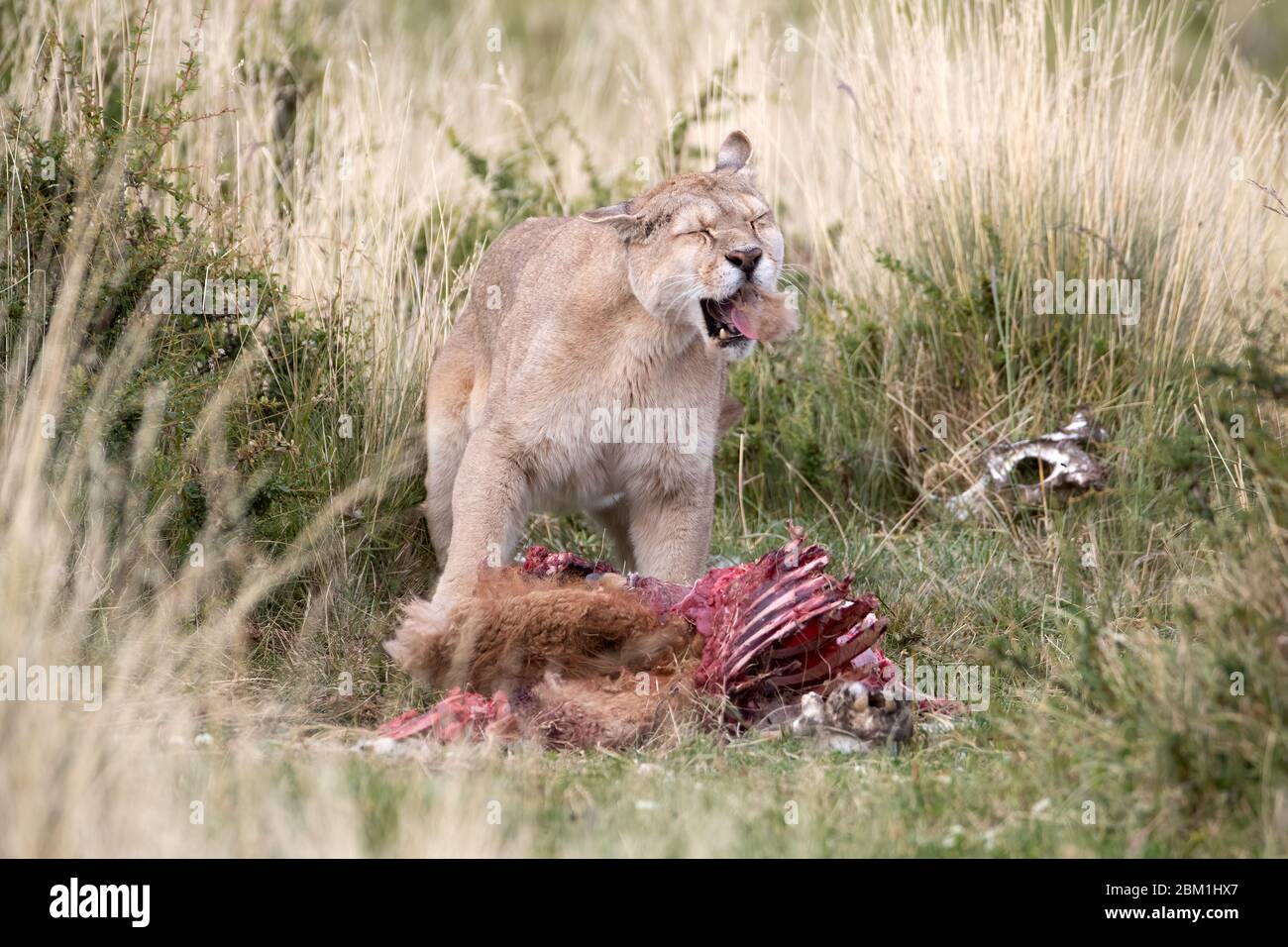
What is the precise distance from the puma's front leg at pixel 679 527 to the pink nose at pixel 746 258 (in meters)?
0.88

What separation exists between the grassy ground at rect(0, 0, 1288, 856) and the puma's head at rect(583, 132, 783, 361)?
97 cm

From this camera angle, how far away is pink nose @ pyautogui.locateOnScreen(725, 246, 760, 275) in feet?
17.8

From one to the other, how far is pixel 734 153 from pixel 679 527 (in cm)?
159

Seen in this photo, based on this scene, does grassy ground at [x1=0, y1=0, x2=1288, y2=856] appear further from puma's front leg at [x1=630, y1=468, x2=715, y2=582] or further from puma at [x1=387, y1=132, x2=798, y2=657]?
puma's front leg at [x1=630, y1=468, x2=715, y2=582]

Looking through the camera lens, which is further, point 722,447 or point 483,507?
point 722,447

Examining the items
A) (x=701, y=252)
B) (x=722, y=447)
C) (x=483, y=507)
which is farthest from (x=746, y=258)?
(x=722, y=447)

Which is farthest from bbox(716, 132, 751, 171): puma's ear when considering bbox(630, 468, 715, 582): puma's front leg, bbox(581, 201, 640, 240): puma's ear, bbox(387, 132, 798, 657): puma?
bbox(630, 468, 715, 582): puma's front leg

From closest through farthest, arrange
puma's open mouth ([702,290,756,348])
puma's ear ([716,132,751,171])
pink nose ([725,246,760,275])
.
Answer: pink nose ([725,246,760,275]) → puma's open mouth ([702,290,756,348]) → puma's ear ([716,132,751,171])

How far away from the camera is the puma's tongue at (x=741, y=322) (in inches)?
216

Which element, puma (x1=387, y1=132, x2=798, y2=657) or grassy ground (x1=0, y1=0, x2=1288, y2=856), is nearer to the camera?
grassy ground (x1=0, y1=0, x2=1288, y2=856)

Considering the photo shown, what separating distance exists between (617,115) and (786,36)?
3823 millimetres

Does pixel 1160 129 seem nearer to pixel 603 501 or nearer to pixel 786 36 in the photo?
pixel 786 36

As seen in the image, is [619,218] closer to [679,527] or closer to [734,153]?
[734,153]

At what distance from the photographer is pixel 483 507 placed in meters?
5.72
